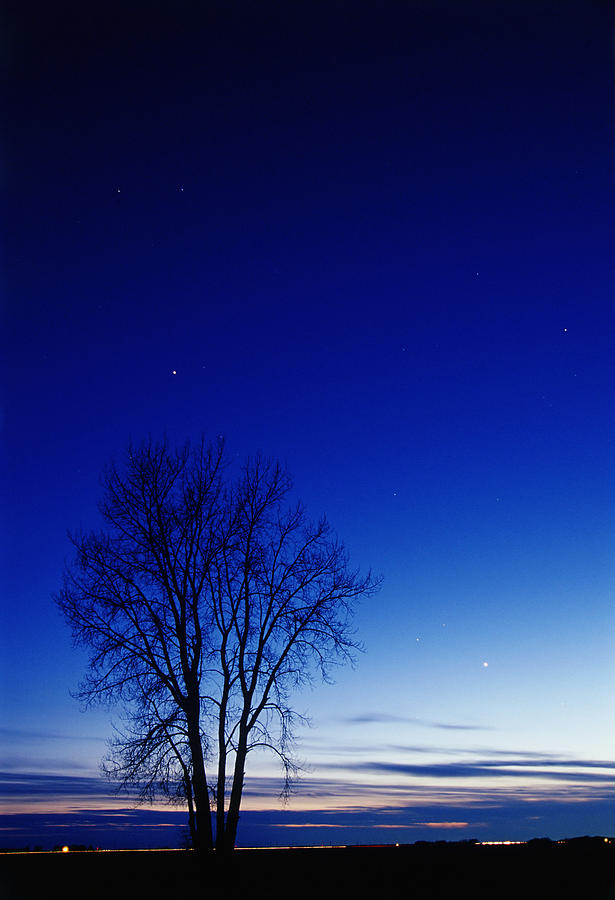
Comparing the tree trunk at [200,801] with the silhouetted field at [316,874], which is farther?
the tree trunk at [200,801]

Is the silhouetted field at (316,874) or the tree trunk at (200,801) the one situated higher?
the tree trunk at (200,801)

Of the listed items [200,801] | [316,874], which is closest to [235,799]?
[200,801]

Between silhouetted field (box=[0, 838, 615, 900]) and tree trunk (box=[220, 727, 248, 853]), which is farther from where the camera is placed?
tree trunk (box=[220, 727, 248, 853])

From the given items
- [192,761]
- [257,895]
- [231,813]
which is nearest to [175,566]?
[192,761]

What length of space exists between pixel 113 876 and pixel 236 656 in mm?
5783

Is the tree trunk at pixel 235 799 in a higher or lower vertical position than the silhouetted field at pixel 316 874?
higher

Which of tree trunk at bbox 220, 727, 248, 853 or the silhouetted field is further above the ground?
tree trunk at bbox 220, 727, 248, 853

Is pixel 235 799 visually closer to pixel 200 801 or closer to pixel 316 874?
pixel 200 801

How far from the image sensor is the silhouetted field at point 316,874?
12055 millimetres

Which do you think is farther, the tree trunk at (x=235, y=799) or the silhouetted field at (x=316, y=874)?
the tree trunk at (x=235, y=799)

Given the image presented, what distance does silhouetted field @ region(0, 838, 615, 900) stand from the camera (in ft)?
39.5

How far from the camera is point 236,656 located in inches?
716

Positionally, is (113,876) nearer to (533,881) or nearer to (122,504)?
(533,881)

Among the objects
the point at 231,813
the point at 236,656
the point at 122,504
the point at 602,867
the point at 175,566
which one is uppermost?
the point at 122,504
